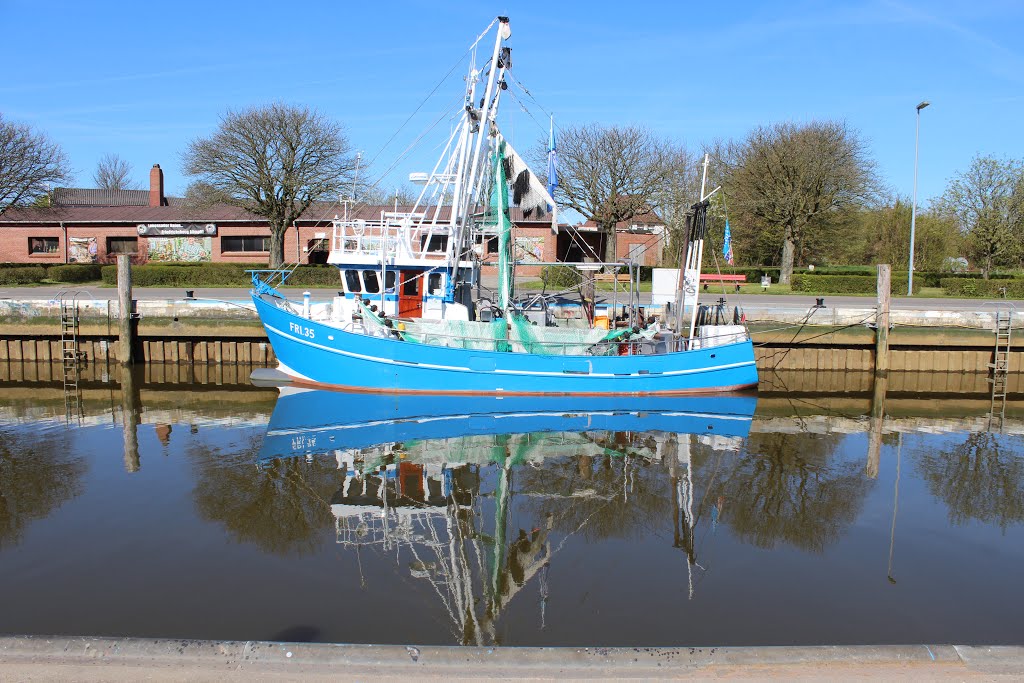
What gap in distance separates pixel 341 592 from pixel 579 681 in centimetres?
336

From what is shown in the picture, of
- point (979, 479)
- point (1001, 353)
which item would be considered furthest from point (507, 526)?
point (1001, 353)

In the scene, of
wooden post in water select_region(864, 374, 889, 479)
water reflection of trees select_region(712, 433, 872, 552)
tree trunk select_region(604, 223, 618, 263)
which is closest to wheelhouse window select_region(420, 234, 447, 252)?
water reflection of trees select_region(712, 433, 872, 552)

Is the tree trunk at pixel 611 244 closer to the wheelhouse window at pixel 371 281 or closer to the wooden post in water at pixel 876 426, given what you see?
the wooden post in water at pixel 876 426

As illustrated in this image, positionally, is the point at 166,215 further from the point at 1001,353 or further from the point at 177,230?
the point at 1001,353

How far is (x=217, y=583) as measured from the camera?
8133 millimetres

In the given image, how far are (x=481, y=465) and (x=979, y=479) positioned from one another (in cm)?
803

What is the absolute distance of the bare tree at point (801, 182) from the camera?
36844mm

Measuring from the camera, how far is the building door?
18.9 m

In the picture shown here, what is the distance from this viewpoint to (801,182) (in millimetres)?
36906

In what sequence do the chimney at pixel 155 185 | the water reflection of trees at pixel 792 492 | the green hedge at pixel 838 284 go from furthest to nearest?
the chimney at pixel 155 185 → the green hedge at pixel 838 284 → the water reflection of trees at pixel 792 492

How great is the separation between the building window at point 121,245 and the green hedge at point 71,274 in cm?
678

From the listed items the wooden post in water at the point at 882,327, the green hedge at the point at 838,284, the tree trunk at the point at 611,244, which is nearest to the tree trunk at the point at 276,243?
the tree trunk at the point at 611,244

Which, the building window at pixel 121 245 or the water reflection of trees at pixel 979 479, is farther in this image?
the building window at pixel 121 245

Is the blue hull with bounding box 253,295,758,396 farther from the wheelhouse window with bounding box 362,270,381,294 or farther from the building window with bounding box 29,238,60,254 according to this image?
the building window with bounding box 29,238,60,254
